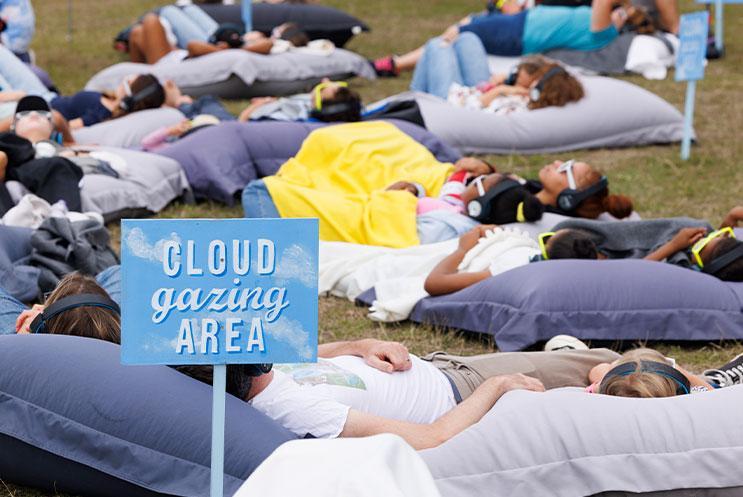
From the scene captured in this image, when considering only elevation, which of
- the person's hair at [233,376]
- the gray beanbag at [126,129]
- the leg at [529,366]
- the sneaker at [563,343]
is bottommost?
the gray beanbag at [126,129]

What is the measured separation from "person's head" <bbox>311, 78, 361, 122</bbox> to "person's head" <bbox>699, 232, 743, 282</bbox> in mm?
2997

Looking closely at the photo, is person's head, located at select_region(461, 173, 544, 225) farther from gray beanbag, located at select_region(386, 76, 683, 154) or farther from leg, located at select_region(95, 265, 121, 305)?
gray beanbag, located at select_region(386, 76, 683, 154)

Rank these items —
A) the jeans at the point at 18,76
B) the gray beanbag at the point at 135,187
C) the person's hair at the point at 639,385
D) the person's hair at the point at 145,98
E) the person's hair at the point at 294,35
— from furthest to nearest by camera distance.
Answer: the person's hair at the point at 294,35 → the jeans at the point at 18,76 → the person's hair at the point at 145,98 → the gray beanbag at the point at 135,187 → the person's hair at the point at 639,385

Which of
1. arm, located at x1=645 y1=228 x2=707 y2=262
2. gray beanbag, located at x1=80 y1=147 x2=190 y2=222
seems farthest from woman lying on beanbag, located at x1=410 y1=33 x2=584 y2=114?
arm, located at x1=645 y1=228 x2=707 y2=262

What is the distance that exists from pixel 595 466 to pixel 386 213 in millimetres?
3068

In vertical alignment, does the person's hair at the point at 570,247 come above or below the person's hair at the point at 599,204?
above

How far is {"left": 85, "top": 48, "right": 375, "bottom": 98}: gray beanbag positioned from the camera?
9.88 meters

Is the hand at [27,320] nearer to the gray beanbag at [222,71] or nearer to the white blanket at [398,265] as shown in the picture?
the white blanket at [398,265]

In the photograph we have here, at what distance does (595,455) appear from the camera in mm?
3115

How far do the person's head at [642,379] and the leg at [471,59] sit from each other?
645 cm

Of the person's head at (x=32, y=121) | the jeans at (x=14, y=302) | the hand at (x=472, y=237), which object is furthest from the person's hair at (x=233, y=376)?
the person's head at (x=32, y=121)

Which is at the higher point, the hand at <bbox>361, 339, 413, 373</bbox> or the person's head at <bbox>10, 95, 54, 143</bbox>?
the hand at <bbox>361, 339, 413, 373</bbox>

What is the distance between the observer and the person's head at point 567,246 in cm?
525

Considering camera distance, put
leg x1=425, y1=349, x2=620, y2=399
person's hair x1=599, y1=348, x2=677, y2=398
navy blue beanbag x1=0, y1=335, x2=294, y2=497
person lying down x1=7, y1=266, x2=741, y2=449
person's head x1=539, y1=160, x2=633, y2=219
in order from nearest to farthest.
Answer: navy blue beanbag x1=0, y1=335, x2=294, y2=497 < person lying down x1=7, y1=266, x2=741, y2=449 < person's hair x1=599, y1=348, x2=677, y2=398 < leg x1=425, y1=349, x2=620, y2=399 < person's head x1=539, y1=160, x2=633, y2=219
